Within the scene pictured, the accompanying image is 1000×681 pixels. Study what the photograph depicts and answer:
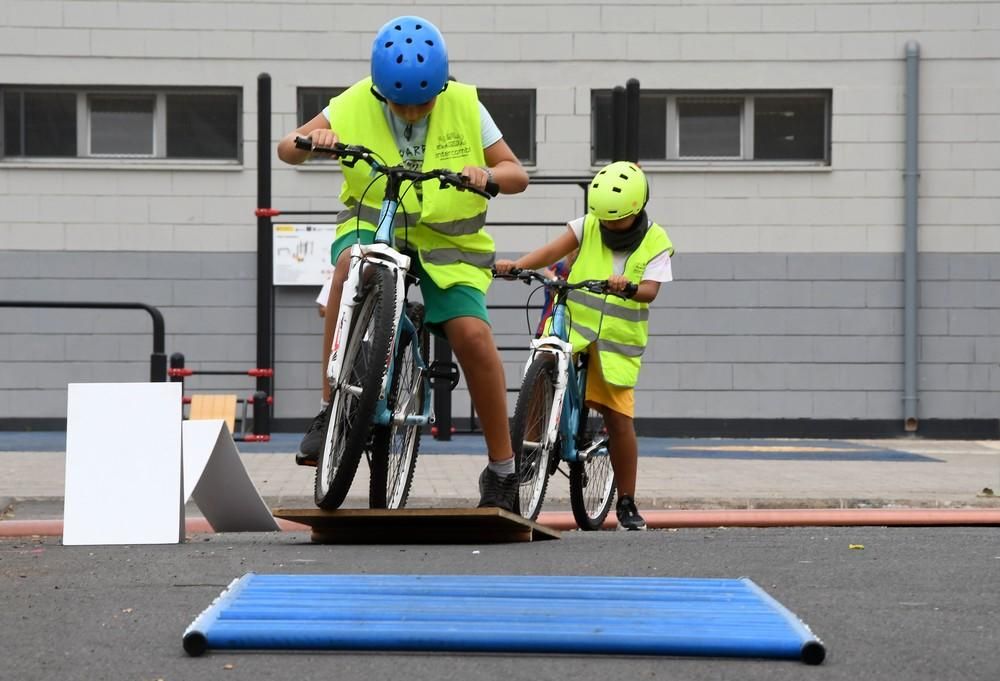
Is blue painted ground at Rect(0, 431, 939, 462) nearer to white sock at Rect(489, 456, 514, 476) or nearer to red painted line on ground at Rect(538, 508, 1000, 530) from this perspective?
red painted line on ground at Rect(538, 508, 1000, 530)

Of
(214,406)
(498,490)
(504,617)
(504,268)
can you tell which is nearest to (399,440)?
(498,490)

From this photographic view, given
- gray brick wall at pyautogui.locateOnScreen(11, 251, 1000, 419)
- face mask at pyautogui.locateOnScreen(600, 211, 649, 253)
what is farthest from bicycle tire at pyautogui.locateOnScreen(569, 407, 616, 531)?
gray brick wall at pyautogui.locateOnScreen(11, 251, 1000, 419)

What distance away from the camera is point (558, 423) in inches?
287

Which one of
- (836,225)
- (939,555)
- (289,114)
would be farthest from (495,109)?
(939,555)

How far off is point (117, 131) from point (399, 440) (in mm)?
11192

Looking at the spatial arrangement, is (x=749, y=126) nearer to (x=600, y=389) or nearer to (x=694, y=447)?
(x=694, y=447)

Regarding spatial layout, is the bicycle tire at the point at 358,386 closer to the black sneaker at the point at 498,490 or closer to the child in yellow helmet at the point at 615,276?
the black sneaker at the point at 498,490

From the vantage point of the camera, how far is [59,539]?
676cm

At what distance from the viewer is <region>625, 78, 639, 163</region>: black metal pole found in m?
12.9

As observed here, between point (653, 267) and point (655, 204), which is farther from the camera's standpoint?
point (655, 204)

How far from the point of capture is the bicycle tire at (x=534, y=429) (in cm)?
702

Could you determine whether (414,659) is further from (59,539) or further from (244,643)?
(59,539)

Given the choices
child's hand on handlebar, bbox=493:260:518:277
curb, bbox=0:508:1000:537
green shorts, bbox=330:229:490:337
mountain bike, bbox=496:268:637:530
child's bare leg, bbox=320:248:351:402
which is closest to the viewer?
child's bare leg, bbox=320:248:351:402

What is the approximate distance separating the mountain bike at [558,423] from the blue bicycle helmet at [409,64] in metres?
1.62
